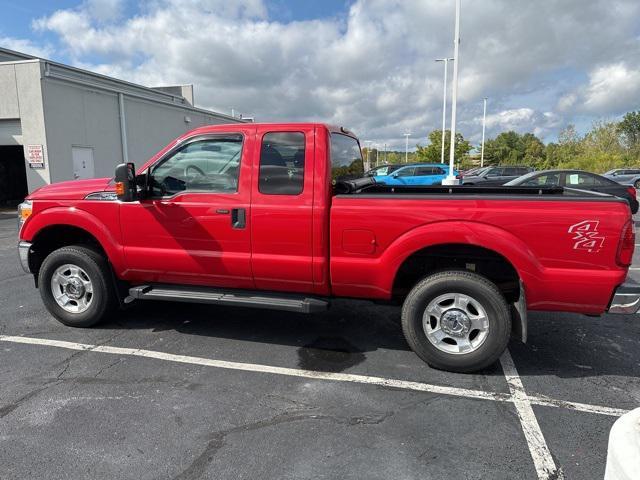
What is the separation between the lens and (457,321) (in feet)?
12.1

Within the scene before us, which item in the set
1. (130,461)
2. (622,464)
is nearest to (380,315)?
(130,461)

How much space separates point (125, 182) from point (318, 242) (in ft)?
5.88

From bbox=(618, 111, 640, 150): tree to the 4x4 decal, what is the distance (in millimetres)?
57237

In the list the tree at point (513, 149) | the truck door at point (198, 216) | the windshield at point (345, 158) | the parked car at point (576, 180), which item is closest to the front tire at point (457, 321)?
the windshield at point (345, 158)

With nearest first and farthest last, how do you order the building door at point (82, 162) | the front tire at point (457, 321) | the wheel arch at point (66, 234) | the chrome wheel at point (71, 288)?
the front tire at point (457, 321) → the wheel arch at point (66, 234) → the chrome wheel at point (71, 288) → the building door at point (82, 162)

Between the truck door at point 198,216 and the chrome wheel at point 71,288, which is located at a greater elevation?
the truck door at point 198,216

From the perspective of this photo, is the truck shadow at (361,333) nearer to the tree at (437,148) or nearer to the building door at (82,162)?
the building door at (82,162)

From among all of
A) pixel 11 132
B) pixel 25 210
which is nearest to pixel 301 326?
pixel 25 210

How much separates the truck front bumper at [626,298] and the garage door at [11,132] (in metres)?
18.2

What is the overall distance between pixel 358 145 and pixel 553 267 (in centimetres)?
265

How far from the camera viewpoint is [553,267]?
3.48 m

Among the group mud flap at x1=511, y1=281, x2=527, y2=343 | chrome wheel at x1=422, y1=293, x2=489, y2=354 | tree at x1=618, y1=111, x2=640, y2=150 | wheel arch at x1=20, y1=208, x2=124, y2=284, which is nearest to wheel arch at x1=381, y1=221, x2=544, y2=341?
mud flap at x1=511, y1=281, x2=527, y2=343

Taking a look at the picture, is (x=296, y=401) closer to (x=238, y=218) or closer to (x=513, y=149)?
(x=238, y=218)

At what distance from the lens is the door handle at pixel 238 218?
404cm
